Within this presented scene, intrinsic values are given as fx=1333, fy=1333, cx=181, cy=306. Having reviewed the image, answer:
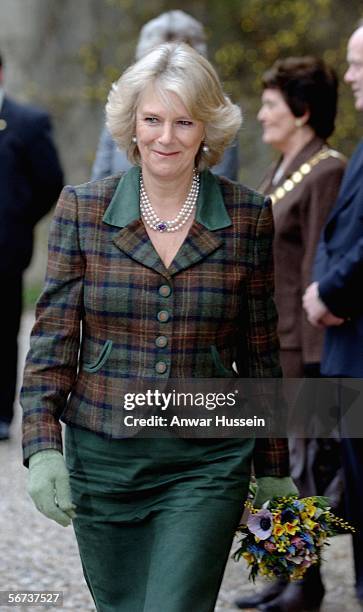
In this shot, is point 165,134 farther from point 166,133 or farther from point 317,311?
point 317,311

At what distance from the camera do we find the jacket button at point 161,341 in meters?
2.97

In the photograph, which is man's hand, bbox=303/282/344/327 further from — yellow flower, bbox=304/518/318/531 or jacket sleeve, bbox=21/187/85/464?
jacket sleeve, bbox=21/187/85/464

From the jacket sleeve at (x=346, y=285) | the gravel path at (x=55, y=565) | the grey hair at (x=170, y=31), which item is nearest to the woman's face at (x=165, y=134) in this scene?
the jacket sleeve at (x=346, y=285)

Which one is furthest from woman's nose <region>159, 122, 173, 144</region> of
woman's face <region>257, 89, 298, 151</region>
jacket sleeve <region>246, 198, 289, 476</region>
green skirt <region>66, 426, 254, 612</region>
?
woman's face <region>257, 89, 298, 151</region>

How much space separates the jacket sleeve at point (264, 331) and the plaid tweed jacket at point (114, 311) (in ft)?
0.11

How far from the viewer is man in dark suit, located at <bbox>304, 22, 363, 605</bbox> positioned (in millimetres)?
4020

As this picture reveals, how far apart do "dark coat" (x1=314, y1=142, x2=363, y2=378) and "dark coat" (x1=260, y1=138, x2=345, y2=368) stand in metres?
0.43

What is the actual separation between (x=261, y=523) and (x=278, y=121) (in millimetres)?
2190

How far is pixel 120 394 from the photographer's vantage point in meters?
2.97

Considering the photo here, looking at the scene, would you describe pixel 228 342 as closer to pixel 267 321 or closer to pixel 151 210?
pixel 267 321

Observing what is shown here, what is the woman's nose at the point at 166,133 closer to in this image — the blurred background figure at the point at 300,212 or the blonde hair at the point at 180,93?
the blonde hair at the point at 180,93

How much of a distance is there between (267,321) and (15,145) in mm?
3849

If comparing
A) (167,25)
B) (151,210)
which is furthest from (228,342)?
(167,25)

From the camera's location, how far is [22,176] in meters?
6.77
